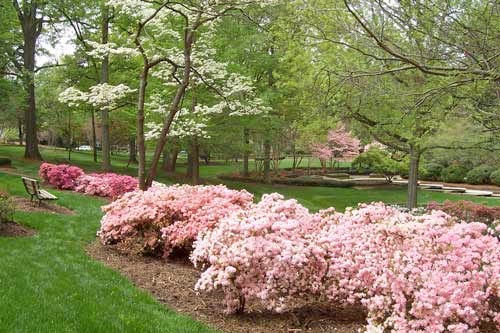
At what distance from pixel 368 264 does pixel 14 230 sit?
20.4 ft

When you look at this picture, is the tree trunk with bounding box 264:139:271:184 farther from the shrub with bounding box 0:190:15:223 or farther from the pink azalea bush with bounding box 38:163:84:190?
the shrub with bounding box 0:190:15:223

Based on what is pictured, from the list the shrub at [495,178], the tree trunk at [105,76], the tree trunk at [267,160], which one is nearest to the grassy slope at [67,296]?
the tree trunk at [105,76]

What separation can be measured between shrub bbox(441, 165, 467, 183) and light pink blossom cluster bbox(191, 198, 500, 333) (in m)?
29.5

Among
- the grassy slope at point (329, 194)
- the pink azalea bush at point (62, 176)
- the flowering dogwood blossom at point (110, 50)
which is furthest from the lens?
the grassy slope at point (329, 194)

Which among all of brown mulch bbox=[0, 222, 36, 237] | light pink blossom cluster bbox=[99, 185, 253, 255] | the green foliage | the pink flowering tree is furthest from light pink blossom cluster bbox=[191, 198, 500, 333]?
the pink flowering tree

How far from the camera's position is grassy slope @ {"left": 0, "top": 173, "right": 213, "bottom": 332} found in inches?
180

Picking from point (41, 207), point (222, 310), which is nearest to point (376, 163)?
point (41, 207)

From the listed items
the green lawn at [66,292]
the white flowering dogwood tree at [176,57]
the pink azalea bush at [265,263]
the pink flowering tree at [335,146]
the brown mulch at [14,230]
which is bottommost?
the green lawn at [66,292]

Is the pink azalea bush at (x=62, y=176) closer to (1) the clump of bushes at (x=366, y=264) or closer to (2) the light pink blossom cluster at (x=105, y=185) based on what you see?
(2) the light pink blossom cluster at (x=105, y=185)

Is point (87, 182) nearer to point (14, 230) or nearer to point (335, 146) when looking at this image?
point (14, 230)

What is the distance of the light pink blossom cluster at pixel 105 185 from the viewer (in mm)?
15133

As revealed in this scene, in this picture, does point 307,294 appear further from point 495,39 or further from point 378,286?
point 495,39

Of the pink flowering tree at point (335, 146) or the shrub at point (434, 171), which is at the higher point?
the pink flowering tree at point (335, 146)

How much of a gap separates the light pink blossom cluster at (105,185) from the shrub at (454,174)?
2442 cm
